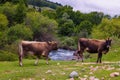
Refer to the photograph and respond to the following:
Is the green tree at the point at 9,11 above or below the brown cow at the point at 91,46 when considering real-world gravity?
below

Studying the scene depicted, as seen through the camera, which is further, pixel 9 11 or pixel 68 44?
pixel 68 44

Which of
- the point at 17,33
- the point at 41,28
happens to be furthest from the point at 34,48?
the point at 41,28

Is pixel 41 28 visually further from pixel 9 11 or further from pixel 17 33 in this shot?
pixel 17 33

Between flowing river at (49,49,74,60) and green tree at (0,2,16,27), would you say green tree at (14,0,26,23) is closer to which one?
green tree at (0,2,16,27)

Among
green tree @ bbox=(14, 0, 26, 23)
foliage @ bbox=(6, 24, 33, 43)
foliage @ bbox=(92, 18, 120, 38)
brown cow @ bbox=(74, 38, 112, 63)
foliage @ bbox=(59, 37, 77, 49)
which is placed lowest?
foliage @ bbox=(59, 37, 77, 49)

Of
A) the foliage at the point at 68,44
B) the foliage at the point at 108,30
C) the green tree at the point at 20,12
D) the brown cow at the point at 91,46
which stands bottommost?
the foliage at the point at 68,44

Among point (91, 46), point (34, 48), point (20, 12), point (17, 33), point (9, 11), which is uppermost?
point (34, 48)

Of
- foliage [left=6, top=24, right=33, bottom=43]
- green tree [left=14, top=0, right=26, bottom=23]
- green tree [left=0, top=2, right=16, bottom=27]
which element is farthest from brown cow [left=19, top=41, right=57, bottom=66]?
green tree [left=0, top=2, right=16, bottom=27]

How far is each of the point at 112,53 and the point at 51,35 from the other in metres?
57.0

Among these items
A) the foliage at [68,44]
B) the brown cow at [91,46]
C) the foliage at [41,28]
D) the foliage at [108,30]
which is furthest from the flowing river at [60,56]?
the foliage at [68,44]

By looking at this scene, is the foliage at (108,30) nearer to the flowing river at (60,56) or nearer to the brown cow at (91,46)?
the flowing river at (60,56)

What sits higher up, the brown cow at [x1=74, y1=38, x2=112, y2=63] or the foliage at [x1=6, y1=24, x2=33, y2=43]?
the brown cow at [x1=74, y1=38, x2=112, y2=63]

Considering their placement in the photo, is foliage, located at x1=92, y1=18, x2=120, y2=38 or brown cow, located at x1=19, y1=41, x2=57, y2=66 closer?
brown cow, located at x1=19, y1=41, x2=57, y2=66

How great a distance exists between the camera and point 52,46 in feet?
82.7
